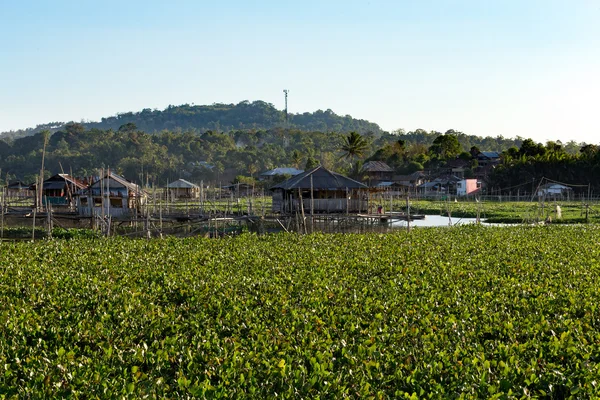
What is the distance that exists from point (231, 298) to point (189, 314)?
40.0 inches

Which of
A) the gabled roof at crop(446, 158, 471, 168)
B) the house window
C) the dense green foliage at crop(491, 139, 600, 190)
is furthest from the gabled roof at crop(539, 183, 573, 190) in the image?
the house window

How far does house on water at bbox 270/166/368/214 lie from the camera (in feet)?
105

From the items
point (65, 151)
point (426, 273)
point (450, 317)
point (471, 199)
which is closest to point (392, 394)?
point (450, 317)

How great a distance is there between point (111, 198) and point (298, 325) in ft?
96.3

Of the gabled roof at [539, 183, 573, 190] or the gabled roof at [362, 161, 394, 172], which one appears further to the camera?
the gabled roof at [362, 161, 394, 172]

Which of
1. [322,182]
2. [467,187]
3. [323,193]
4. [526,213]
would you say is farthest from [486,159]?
[322,182]

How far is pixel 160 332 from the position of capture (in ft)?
31.4

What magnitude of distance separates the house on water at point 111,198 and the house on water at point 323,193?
9.06 meters

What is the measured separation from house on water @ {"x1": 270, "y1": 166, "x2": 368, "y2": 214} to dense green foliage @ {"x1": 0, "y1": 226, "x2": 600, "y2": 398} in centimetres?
1510

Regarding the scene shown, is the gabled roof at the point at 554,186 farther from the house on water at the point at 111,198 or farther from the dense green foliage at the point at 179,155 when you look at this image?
the house on water at the point at 111,198

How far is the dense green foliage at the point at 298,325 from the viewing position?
7.35 metres

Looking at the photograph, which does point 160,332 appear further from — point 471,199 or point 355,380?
point 471,199

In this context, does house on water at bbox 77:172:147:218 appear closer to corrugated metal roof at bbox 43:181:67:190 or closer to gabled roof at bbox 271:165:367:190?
corrugated metal roof at bbox 43:181:67:190

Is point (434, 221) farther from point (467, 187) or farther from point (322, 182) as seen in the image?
point (467, 187)
